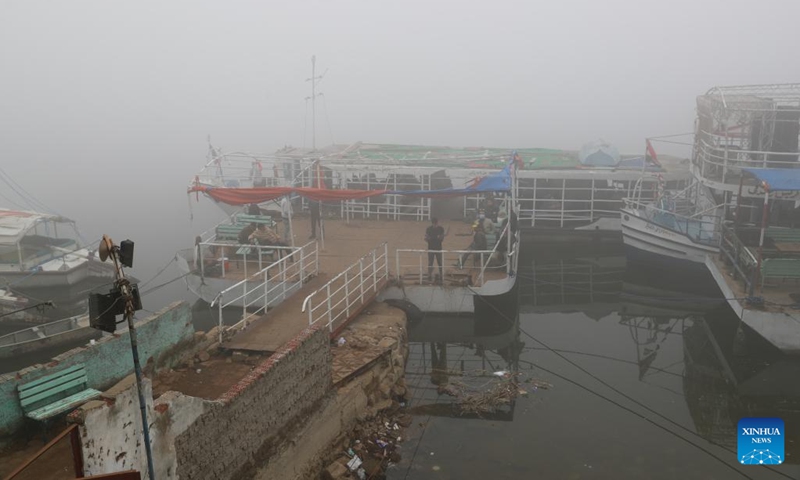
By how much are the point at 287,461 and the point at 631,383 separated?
27.2 ft

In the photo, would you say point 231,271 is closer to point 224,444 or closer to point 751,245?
point 224,444

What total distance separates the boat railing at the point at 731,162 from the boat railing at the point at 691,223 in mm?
1041

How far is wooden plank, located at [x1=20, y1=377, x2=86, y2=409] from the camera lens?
871cm

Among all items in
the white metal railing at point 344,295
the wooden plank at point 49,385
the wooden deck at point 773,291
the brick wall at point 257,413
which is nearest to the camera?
the brick wall at point 257,413

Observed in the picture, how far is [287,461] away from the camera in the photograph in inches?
363

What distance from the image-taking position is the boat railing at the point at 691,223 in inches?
815

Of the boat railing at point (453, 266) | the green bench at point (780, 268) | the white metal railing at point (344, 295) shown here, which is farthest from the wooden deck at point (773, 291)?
the white metal railing at point (344, 295)

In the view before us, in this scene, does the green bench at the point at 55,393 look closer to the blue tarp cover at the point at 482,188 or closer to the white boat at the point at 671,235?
the blue tarp cover at the point at 482,188


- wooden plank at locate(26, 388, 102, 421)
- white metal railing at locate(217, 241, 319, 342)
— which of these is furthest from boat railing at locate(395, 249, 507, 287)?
wooden plank at locate(26, 388, 102, 421)

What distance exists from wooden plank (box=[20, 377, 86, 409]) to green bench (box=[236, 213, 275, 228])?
970 cm

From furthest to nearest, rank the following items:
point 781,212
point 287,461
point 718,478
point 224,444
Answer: point 781,212 < point 718,478 < point 287,461 < point 224,444

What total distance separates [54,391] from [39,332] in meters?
7.31

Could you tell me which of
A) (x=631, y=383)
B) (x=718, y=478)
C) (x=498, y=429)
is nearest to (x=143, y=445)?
(x=498, y=429)

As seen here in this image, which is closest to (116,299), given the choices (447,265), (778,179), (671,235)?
(447,265)
